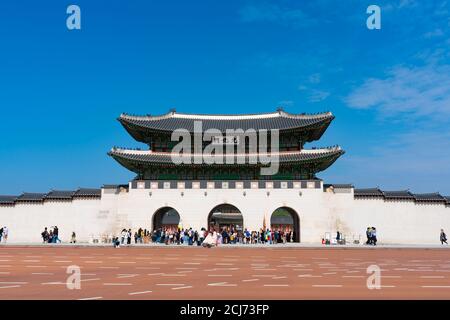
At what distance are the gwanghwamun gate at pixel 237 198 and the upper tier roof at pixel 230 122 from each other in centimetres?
22

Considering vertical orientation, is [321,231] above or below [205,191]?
below

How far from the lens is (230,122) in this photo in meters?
37.6

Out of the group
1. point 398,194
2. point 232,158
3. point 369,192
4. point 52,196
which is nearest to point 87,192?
point 52,196

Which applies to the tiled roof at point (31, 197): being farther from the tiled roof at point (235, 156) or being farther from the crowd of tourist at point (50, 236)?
the tiled roof at point (235, 156)

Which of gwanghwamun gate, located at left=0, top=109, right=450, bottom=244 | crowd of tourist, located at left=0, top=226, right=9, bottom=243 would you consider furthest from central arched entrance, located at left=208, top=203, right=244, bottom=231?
crowd of tourist, located at left=0, top=226, right=9, bottom=243

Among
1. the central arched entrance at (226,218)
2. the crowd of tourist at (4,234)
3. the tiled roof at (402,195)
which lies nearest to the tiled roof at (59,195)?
the crowd of tourist at (4,234)

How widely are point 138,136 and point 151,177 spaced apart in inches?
229

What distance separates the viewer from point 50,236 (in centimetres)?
2912

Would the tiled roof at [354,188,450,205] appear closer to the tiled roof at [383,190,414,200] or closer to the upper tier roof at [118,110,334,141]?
the tiled roof at [383,190,414,200]

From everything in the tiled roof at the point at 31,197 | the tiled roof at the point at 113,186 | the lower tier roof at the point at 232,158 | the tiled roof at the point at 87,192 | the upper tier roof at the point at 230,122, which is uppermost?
the upper tier roof at the point at 230,122

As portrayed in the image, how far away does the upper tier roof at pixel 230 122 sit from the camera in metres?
33.3
